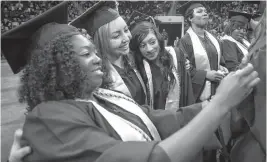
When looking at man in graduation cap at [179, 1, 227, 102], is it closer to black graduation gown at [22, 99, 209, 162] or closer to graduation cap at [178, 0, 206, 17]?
graduation cap at [178, 0, 206, 17]

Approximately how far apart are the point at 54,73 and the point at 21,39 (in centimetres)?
25

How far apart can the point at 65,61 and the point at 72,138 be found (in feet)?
1.08

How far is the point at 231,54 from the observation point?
3.36 m

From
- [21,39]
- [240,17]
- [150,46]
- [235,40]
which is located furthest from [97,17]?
[240,17]

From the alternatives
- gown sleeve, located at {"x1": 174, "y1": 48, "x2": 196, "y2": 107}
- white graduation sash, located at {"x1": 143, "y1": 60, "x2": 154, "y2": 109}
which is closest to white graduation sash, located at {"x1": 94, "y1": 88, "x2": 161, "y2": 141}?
white graduation sash, located at {"x1": 143, "y1": 60, "x2": 154, "y2": 109}

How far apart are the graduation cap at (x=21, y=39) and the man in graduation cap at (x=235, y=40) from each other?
2.56 m

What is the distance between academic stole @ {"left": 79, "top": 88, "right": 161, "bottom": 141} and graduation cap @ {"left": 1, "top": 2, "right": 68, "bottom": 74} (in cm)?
35

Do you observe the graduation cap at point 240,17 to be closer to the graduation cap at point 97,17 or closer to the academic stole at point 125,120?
the graduation cap at point 97,17

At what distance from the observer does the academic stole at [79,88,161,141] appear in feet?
3.49

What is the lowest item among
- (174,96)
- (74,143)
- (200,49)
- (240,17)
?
(174,96)

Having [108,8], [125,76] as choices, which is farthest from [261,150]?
[108,8]

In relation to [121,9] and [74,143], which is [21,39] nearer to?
[74,143]

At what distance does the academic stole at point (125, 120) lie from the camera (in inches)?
A: 41.9

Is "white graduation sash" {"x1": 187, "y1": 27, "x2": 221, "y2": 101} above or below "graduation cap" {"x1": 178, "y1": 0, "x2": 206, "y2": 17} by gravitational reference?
below
